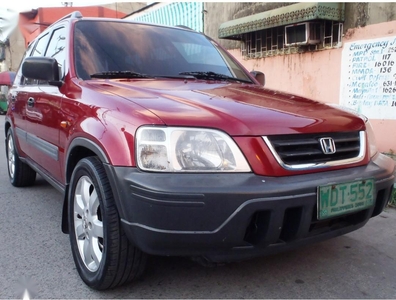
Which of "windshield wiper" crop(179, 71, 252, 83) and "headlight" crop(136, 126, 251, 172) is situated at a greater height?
"windshield wiper" crop(179, 71, 252, 83)

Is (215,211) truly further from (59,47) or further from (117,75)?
(59,47)

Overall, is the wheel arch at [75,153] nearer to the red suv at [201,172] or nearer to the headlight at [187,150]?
the red suv at [201,172]

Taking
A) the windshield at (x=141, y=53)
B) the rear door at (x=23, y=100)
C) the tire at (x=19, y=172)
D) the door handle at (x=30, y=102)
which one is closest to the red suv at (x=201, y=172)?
the windshield at (x=141, y=53)

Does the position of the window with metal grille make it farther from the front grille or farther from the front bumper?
the front bumper

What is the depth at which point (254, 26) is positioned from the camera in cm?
818

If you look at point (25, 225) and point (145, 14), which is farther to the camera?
point (145, 14)

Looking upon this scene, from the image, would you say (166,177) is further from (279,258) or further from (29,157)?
(29,157)

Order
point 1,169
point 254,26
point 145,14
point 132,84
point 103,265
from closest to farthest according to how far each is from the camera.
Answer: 1. point 103,265
2. point 132,84
3. point 1,169
4. point 254,26
5. point 145,14

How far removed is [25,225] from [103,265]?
161cm

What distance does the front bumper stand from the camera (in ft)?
5.77

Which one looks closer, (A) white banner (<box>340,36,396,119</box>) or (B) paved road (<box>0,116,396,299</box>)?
(B) paved road (<box>0,116,396,299</box>)

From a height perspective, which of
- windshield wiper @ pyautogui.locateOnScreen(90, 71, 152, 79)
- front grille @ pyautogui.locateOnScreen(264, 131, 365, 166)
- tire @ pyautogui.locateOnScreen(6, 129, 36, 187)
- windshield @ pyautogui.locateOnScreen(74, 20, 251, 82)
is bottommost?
tire @ pyautogui.locateOnScreen(6, 129, 36, 187)

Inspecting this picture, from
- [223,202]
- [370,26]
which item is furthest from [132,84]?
[370,26]

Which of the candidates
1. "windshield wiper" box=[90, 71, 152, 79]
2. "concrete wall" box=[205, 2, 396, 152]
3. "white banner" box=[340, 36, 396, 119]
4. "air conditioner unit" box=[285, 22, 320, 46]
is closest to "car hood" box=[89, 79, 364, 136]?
"windshield wiper" box=[90, 71, 152, 79]
